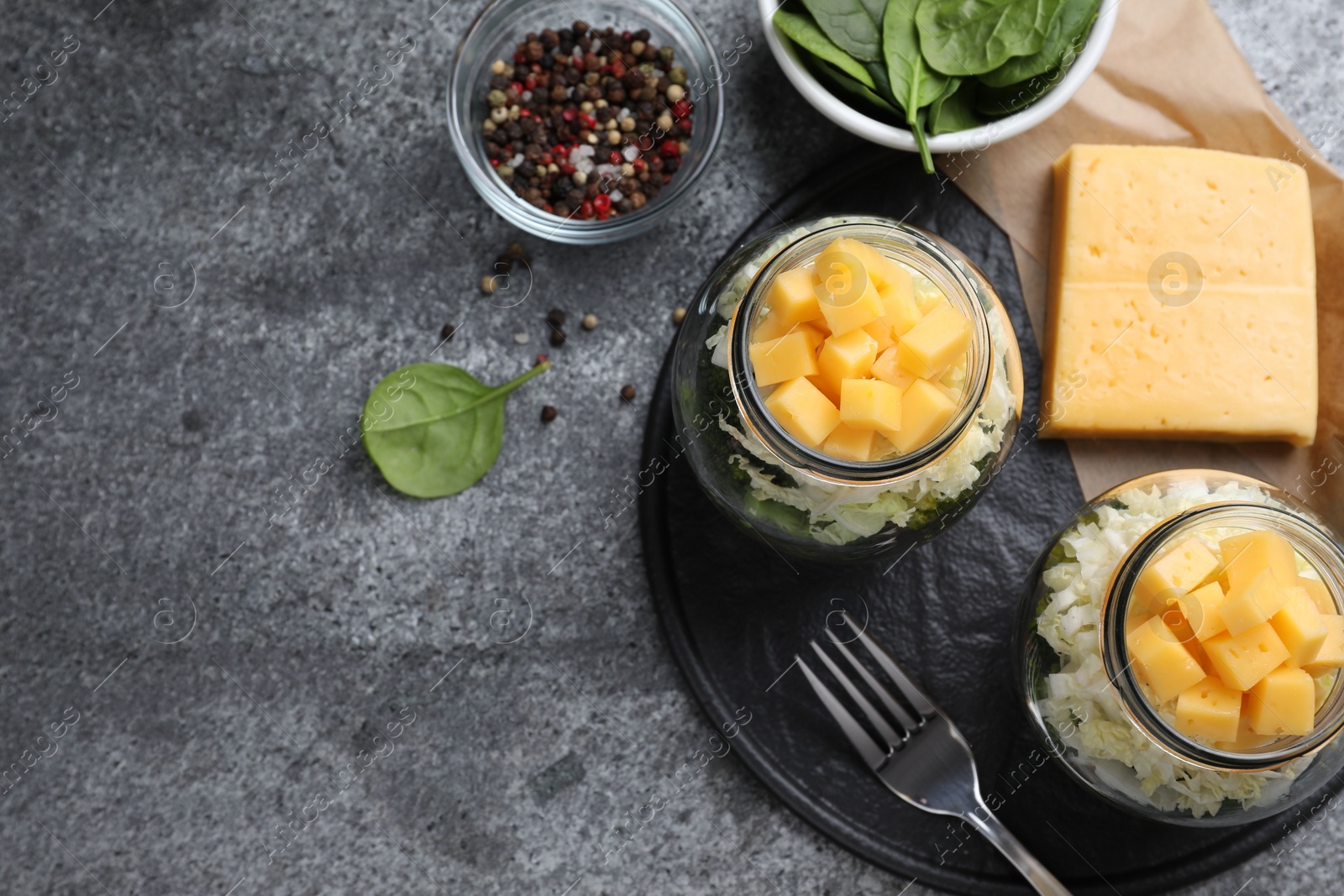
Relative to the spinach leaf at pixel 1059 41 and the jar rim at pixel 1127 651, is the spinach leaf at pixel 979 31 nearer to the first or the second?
the spinach leaf at pixel 1059 41

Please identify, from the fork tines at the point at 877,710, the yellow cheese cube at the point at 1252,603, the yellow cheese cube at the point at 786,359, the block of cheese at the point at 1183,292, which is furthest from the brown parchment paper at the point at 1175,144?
the yellow cheese cube at the point at 786,359

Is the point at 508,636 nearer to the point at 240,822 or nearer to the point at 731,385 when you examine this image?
the point at 240,822

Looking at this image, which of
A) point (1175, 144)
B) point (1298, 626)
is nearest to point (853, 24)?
point (1175, 144)

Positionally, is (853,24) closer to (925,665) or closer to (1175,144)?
(1175,144)

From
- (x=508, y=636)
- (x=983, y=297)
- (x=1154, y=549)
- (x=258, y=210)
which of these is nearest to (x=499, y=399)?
(x=508, y=636)

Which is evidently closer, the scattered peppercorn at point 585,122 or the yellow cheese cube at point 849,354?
the yellow cheese cube at point 849,354

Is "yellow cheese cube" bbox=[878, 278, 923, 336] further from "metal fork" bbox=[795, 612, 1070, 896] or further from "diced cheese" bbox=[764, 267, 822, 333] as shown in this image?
"metal fork" bbox=[795, 612, 1070, 896]
